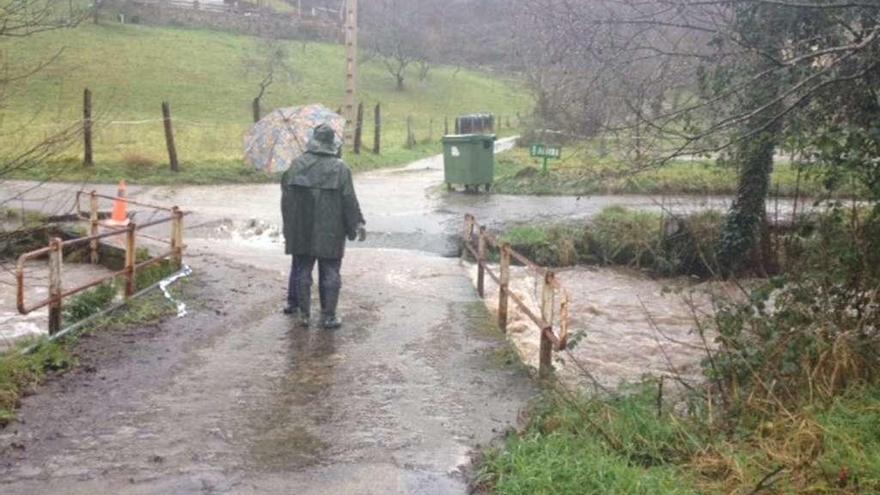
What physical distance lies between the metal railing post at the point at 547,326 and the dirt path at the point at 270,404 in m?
0.23

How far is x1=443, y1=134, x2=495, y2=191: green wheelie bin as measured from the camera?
20344mm

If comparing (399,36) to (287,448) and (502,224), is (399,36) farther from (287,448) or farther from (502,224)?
(287,448)

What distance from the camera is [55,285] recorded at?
727 cm

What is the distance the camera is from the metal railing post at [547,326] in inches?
271

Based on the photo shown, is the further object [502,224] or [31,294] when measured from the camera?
[502,224]

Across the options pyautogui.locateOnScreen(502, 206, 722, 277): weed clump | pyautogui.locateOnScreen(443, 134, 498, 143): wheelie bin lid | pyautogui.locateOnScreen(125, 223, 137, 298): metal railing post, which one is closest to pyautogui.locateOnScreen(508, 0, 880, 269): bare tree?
pyautogui.locateOnScreen(125, 223, 137, 298): metal railing post

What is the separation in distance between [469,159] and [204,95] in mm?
29493

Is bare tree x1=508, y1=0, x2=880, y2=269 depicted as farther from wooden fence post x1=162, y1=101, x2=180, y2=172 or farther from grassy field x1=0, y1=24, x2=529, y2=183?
wooden fence post x1=162, y1=101, x2=180, y2=172

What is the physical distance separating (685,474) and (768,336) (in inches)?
75.4

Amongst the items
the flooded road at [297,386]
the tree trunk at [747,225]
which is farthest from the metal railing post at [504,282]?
the tree trunk at [747,225]

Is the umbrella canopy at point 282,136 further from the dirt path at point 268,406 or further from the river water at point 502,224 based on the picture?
the dirt path at point 268,406

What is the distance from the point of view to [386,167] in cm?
2769

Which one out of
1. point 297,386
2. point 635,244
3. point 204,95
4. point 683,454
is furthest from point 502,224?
point 204,95

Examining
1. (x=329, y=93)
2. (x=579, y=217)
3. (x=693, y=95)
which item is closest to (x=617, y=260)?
(x=579, y=217)
